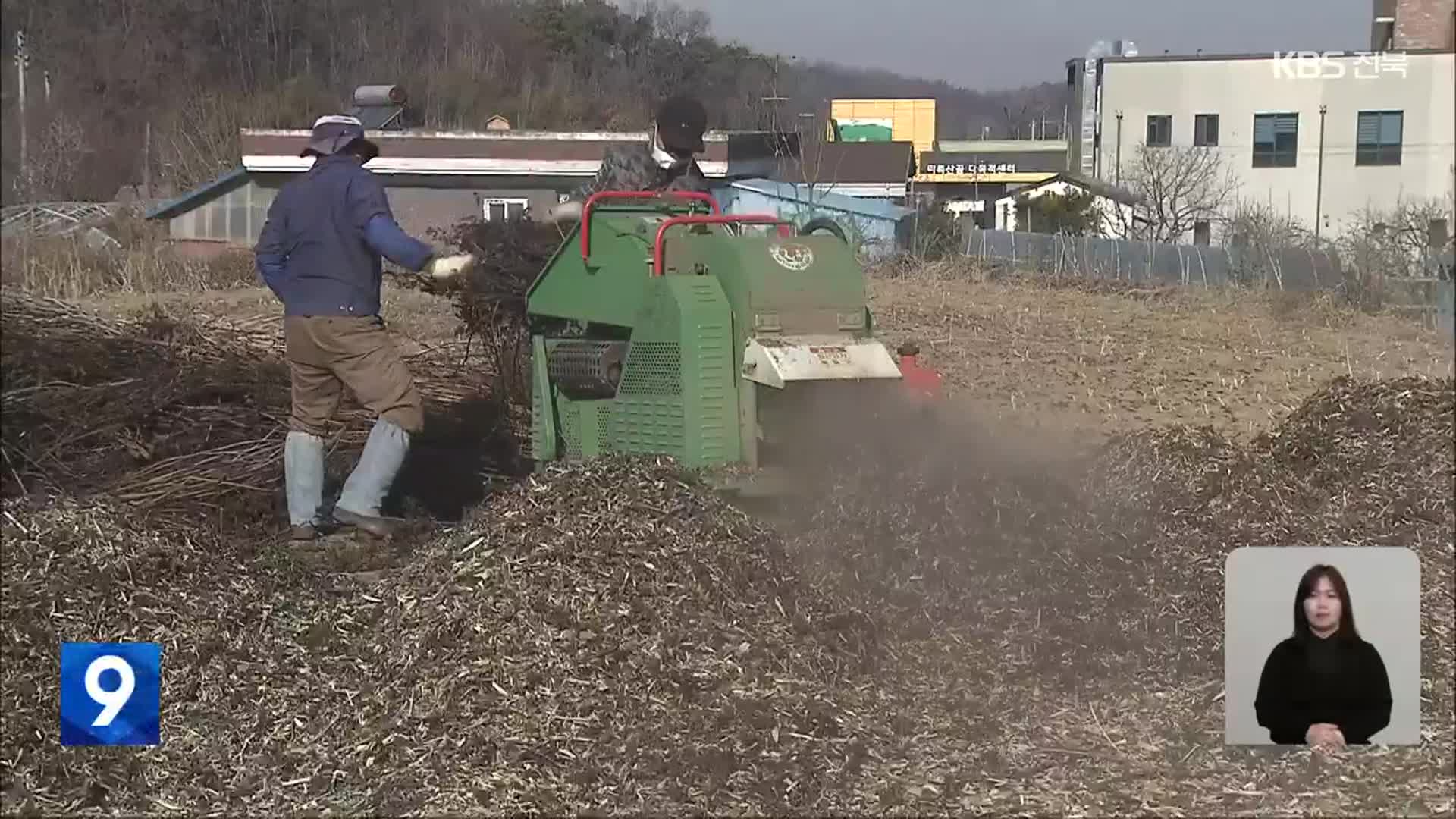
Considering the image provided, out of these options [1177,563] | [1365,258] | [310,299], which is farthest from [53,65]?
[1365,258]

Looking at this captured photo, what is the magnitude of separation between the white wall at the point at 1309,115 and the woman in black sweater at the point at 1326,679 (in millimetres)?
906

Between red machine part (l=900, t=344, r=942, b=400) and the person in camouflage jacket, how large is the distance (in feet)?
3.32

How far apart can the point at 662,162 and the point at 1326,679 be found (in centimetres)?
293

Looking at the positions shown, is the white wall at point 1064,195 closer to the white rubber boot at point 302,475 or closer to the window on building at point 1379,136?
the window on building at point 1379,136

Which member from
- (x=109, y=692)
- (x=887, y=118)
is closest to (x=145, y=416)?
(x=109, y=692)

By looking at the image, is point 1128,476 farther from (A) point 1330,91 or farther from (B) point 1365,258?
(A) point 1330,91

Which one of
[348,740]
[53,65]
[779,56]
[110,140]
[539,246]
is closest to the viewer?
[348,740]

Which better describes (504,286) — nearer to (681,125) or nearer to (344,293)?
(681,125)

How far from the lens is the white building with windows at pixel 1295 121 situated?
3727 mm

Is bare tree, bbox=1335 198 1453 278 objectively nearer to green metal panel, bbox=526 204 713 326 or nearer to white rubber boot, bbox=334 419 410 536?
green metal panel, bbox=526 204 713 326

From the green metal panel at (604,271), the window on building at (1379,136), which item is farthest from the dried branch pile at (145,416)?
the window on building at (1379,136)

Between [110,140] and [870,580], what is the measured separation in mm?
2638

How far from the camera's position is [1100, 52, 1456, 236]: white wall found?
12.0ft

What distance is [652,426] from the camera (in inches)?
190
